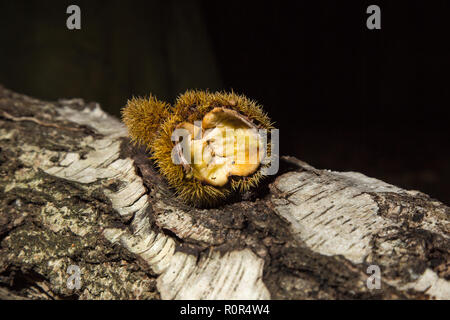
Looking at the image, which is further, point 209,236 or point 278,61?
point 278,61

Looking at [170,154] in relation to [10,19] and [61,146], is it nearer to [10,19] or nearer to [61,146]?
[61,146]

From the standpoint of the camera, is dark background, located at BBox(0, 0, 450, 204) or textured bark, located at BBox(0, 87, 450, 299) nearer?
textured bark, located at BBox(0, 87, 450, 299)

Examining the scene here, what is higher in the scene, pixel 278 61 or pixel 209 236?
pixel 278 61

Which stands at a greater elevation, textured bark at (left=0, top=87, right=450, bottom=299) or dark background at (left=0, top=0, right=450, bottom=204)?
dark background at (left=0, top=0, right=450, bottom=204)

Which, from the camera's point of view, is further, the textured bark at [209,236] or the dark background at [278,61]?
the dark background at [278,61]

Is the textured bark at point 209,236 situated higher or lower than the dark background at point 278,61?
lower
